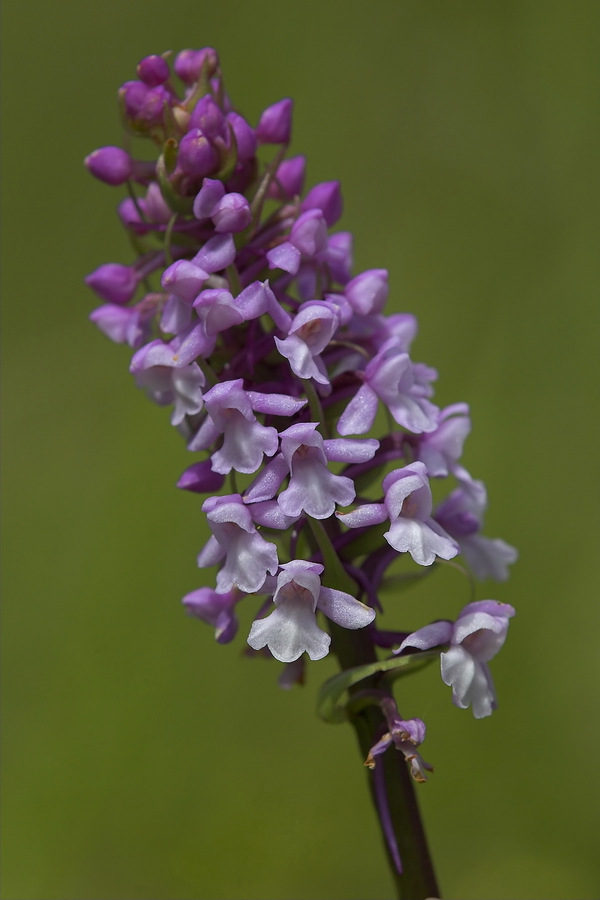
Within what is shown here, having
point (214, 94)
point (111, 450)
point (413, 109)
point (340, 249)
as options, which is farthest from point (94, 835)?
point (413, 109)

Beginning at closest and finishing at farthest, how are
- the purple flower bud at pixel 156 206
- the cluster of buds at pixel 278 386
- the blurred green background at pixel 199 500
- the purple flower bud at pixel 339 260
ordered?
the cluster of buds at pixel 278 386, the purple flower bud at pixel 156 206, the purple flower bud at pixel 339 260, the blurred green background at pixel 199 500

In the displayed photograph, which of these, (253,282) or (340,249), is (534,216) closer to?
(340,249)

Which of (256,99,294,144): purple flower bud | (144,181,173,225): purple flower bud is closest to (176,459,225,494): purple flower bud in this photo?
(144,181,173,225): purple flower bud

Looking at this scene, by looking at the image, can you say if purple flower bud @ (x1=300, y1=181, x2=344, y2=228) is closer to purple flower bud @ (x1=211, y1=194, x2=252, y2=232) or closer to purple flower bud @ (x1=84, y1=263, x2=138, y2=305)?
purple flower bud @ (x1=211, y1=194, x2=252, y2=232)

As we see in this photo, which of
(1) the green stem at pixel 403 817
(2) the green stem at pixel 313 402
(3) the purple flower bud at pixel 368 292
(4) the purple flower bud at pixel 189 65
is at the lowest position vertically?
(1) the green stem at pixel 403 817

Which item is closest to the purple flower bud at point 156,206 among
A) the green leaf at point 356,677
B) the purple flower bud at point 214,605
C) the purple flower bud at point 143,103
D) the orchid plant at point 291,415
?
the orchid plant at point 291,415

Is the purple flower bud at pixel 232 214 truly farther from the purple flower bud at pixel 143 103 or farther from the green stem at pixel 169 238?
the purple flower bud at pixel 143 103
